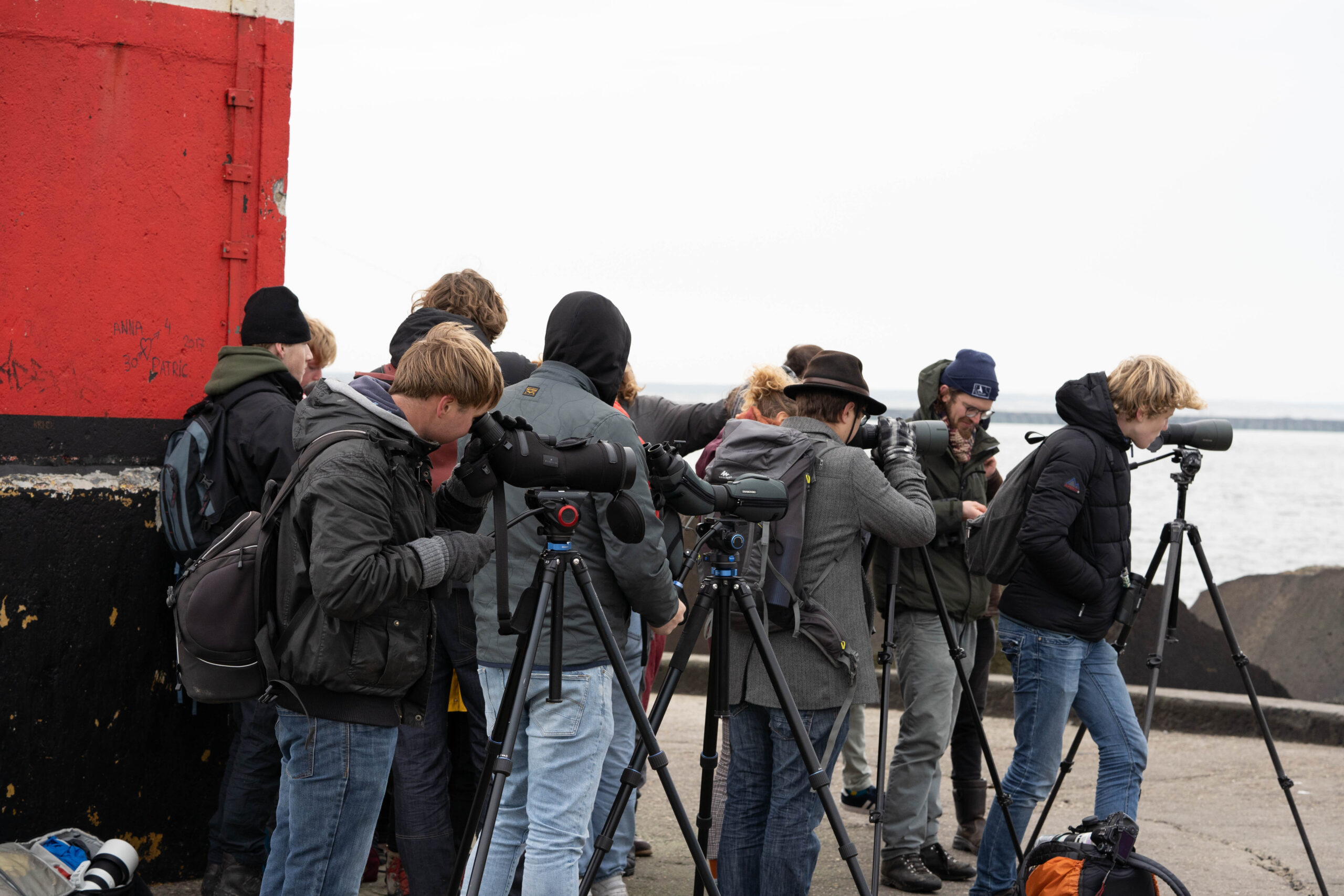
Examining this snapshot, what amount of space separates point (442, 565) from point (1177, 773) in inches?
203

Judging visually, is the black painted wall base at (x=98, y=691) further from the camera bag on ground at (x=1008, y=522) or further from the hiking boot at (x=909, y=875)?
the camera bag on ground at (x=1008, y=522)

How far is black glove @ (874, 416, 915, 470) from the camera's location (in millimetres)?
3770

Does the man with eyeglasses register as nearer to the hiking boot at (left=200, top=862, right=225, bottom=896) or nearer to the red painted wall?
the hiking boot at (left=200, top=862, right=225, bottom=896)

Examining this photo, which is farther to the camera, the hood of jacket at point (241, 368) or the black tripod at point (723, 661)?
the hood of jacket at point (241, 368)

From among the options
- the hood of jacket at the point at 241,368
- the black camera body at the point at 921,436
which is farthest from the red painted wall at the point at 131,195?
the black camera body at the point at 921,436

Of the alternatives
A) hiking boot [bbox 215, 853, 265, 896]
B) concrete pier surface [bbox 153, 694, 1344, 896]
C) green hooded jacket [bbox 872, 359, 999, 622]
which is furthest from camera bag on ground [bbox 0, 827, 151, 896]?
green hooded jacket [bbox 872, 359, 999, 622]

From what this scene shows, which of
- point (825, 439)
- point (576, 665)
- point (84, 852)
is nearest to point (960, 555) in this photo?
point (825, 439)

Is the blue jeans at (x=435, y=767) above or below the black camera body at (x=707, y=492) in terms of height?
below

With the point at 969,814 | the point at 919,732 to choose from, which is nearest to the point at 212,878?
the point at 919,732

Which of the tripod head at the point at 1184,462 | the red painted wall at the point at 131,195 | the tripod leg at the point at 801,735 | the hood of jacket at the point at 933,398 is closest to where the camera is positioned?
the tripod leg at the point at 801,735

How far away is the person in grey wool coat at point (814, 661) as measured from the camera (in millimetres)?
3436

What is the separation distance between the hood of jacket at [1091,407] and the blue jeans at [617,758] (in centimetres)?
160

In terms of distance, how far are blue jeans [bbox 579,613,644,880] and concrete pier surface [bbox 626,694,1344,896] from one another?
53 cm

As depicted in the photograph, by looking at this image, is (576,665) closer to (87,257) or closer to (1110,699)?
(1110,699)
